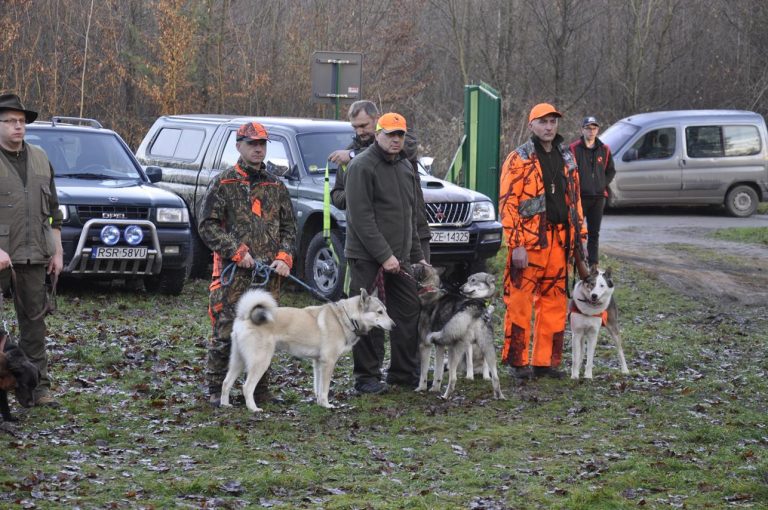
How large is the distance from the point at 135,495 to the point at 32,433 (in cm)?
152

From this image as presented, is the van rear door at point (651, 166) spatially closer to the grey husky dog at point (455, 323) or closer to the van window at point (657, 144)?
the van window at point (657, 144)

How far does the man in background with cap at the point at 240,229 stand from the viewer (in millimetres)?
7766

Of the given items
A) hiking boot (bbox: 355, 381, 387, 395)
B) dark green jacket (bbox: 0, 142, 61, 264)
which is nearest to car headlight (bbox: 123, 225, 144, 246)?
hiking boot (bbox: 355, 381, 387, 395)

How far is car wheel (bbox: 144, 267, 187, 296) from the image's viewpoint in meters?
12.9

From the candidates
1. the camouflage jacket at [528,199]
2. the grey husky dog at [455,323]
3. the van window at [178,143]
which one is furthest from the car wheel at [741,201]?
the grey husky dog at [455,323]

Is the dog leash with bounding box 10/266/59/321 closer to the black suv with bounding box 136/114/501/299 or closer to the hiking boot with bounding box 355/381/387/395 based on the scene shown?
the hiking boot with bounding box 355/381/387/395

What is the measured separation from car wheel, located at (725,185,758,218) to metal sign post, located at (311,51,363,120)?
9789 mm

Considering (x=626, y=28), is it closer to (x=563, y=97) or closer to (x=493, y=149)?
(x=563, y=97)

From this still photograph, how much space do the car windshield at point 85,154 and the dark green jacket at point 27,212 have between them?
547 cm

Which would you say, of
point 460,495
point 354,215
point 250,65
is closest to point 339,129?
point 354,215

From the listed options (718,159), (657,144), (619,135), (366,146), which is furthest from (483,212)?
(718,159)

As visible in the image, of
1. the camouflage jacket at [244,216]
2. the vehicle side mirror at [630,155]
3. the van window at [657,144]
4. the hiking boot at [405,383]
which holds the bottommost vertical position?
the hiking boot at [405,383]

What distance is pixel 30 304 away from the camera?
749cm

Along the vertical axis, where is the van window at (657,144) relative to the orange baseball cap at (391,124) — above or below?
below
